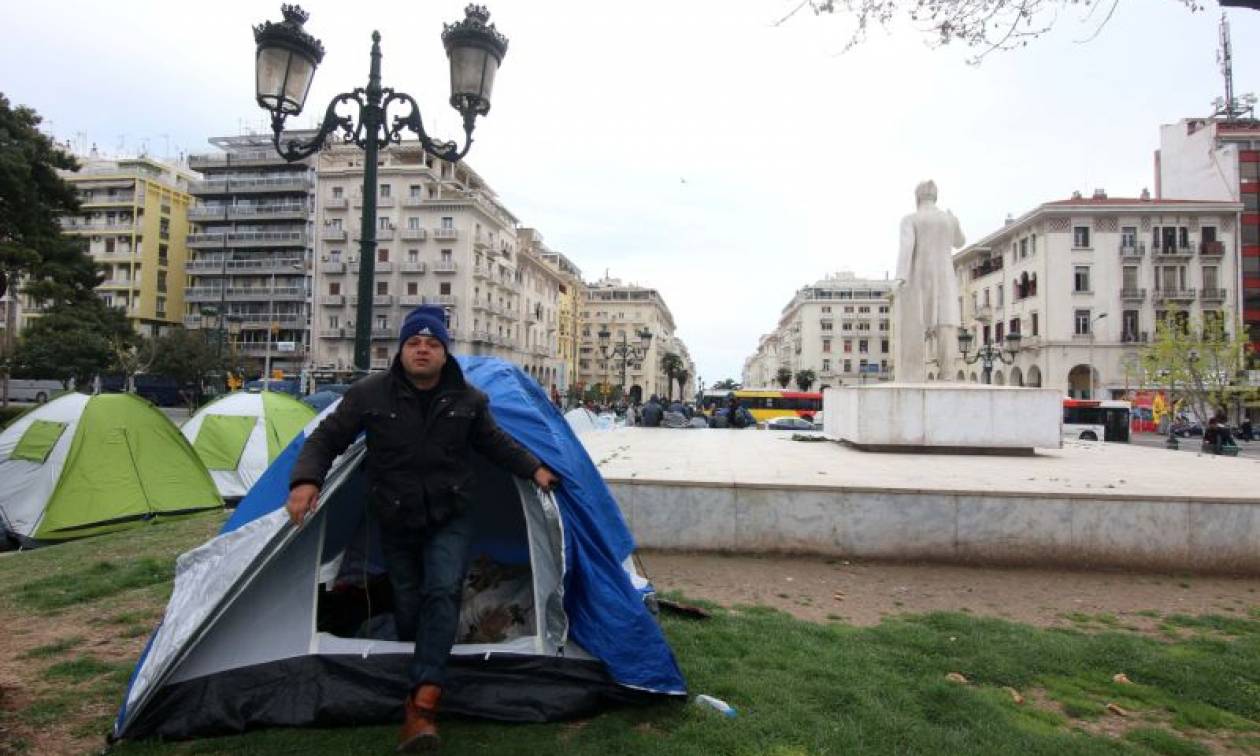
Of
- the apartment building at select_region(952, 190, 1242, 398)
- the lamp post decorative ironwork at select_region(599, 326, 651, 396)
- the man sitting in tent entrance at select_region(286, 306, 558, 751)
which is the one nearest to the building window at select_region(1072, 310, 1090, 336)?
the apartment building at select_region(952, 190, 1242, 398)

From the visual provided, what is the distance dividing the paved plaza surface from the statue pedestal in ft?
0.92

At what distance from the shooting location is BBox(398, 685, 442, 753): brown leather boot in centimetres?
292

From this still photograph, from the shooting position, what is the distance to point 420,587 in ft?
10.8

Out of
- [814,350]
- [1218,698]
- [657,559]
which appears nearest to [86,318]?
[657,559]

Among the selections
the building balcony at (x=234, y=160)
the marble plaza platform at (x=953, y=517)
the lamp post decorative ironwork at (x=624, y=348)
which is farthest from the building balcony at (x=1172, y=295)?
the building balcony at (x=234, y=160)

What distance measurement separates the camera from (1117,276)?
48656mm

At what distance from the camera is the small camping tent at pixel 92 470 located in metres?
8.62

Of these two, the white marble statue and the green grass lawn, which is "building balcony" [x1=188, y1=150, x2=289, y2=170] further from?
the green grass lawn

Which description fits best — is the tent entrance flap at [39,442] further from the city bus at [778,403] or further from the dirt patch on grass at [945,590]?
the city bus at [778,403]

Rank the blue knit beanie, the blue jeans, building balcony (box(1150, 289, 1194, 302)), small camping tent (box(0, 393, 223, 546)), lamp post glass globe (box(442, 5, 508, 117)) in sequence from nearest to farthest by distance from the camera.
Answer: the blue jeans < the blue knit beanie < lamp post glass globe (box(442, 5, 508, 117)) < small camping tent (box(0, 393, 223, 546)) < building balcony (box(1150, 289, 1194, 302))

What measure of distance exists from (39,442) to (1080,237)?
184ft

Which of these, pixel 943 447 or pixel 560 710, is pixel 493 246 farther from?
pixel 560 710

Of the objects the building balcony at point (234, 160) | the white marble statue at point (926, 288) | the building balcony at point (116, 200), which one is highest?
the building balcony at point (234, 160)

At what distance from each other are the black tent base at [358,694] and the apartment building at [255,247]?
200ft
